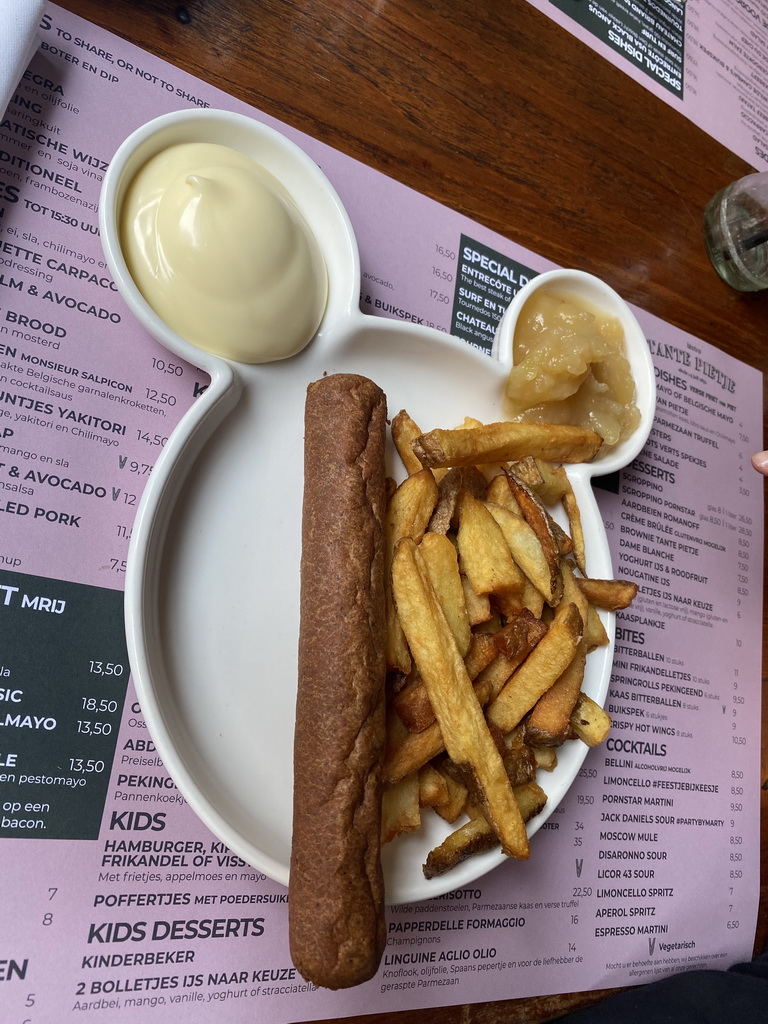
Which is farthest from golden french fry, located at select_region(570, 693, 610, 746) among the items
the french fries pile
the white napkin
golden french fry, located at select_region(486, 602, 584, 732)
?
the white napkin

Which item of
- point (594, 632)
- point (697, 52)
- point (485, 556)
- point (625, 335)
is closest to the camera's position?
point (485, 556)

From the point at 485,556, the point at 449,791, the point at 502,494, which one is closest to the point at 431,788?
the point at 449,791

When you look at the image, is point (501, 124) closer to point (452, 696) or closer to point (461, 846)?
point (452, 696)

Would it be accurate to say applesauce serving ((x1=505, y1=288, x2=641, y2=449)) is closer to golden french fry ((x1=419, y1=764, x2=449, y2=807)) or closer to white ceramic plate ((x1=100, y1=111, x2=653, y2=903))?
white ceramic plate ((x1=100, y1=111, x2=653, y2=903))

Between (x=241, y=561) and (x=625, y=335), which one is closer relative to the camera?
(x=241, y=561)

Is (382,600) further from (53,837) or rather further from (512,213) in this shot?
(512,213)

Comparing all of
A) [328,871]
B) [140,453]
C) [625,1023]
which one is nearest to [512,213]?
[140,453]
